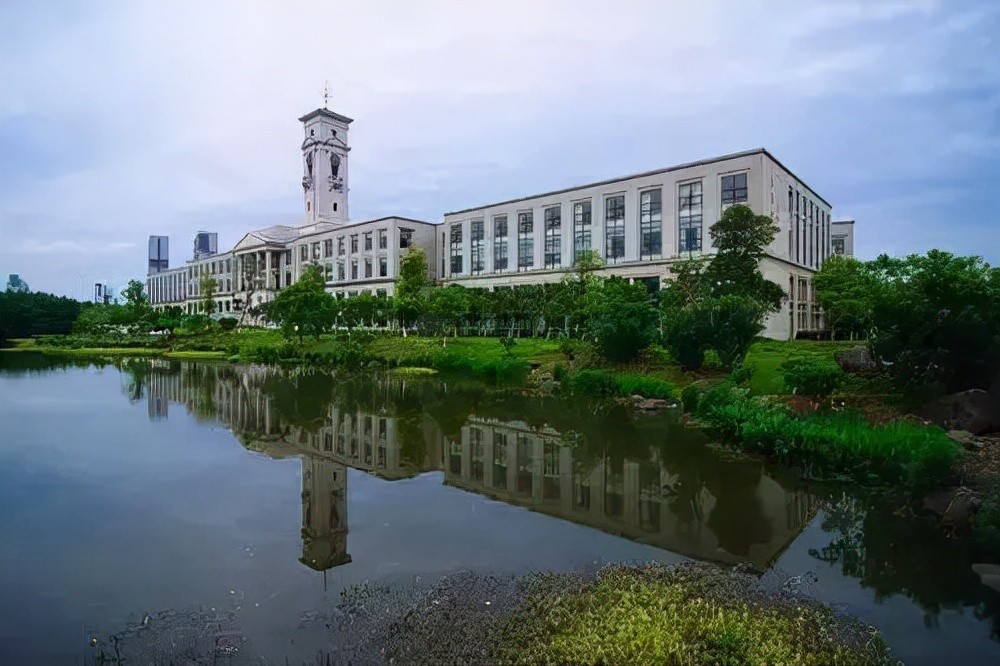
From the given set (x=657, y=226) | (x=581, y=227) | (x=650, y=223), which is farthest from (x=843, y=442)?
(x=581, y=227)

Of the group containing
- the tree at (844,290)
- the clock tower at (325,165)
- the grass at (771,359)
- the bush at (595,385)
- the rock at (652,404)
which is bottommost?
the rock at (652,404)

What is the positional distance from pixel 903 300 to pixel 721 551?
29.5 feet

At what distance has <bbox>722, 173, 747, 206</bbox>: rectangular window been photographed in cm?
4022

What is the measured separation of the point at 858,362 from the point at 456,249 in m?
48.5

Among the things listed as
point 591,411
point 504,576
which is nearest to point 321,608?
point 504,576

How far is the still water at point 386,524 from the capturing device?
5996 mm

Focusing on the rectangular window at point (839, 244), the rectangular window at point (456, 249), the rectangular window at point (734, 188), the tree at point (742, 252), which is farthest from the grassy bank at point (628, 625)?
the rectangular window at point (839, 244)

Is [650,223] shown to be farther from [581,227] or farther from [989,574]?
[989,574]

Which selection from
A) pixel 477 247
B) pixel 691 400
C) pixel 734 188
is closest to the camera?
pixel 691 400

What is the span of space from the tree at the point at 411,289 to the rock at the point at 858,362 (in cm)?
2986

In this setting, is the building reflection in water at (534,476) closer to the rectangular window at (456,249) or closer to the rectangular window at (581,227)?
the rectangular window at (581,227)

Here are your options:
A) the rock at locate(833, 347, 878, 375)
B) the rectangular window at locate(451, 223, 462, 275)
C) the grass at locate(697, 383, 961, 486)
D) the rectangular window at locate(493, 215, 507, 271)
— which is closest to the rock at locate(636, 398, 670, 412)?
the grass at locate(697, 383, 961, 486)

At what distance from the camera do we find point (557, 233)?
169ft

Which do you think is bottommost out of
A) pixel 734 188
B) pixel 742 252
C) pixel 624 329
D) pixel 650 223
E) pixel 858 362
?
pixel 858 362
